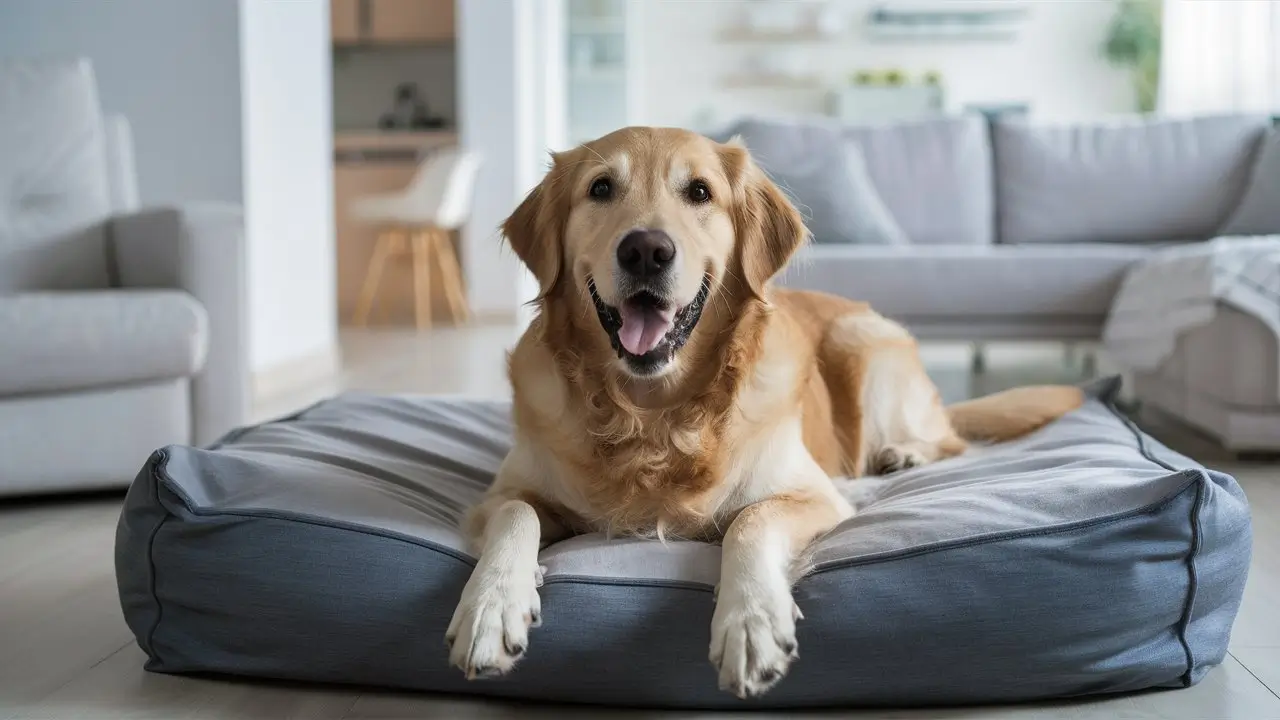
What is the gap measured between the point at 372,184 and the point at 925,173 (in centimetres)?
511

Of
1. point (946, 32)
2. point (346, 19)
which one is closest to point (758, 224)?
point (346, 19)

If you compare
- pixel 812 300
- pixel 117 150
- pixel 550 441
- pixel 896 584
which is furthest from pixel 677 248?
pixel 117 150

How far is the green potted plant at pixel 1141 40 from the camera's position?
934 centimetres

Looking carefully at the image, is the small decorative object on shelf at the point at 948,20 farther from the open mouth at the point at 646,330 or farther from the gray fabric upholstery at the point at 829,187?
the open mouth at the point at 646,330

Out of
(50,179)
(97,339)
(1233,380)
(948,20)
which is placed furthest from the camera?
(948,20)

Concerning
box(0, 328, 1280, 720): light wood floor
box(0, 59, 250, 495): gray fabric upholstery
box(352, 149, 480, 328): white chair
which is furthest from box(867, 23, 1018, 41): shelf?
box(0, 328, 1280, 720): light wood floor

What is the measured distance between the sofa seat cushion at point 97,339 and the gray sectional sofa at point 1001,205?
2.20 meters

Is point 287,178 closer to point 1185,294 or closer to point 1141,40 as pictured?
point 1185,294

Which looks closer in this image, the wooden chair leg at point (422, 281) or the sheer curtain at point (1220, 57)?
the sheer curtain at point (1220, 57)

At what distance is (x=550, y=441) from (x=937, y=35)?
8701 millimetres

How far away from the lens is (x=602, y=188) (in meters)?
1.83

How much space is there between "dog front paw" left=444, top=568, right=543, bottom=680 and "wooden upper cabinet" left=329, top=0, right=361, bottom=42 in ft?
27.3

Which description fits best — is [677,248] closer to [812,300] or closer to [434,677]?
[434,677]

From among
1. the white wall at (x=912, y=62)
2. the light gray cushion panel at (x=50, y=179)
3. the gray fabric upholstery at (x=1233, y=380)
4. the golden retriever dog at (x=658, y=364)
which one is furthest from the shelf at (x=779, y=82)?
the golden retriever dog at (x=658, y=364)
